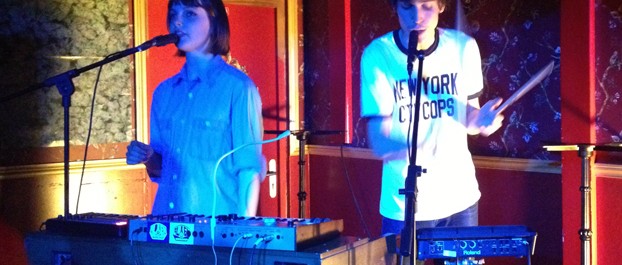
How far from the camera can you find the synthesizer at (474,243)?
1927 millimetres

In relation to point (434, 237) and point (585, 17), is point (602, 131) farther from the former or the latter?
point (434, 237)

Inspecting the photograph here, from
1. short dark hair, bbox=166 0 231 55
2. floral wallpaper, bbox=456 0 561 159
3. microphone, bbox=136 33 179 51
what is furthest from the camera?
floral wallpaper, bbox=456 0 561 159

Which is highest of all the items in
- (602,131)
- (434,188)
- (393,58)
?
(393,58)

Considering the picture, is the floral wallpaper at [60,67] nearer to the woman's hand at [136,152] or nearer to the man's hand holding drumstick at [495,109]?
the woman's hand at [136,152]

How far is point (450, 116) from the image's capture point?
3.11 m

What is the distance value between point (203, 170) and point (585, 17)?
195 cm

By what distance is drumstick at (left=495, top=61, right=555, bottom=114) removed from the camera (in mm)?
3594

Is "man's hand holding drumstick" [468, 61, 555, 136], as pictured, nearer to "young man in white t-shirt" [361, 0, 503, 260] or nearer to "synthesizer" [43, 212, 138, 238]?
"young man in white t-shirt" [361, 0, 503, 260]

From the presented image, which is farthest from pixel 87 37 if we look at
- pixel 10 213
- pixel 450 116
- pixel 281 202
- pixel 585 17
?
pixel 585 17

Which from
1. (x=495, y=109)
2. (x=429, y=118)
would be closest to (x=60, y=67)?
(x=429, y=118)

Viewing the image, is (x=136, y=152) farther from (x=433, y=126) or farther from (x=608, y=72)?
(x=608, y=72)

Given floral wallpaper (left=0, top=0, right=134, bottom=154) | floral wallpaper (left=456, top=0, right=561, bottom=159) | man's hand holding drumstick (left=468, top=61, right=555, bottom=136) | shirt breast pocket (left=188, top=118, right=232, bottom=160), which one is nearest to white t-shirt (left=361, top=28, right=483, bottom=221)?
man's hand holding drumstick (left=468, top=61, right=555, bottom=136)

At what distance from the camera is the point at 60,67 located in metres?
4.13

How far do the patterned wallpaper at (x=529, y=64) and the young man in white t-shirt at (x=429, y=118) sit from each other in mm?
410
